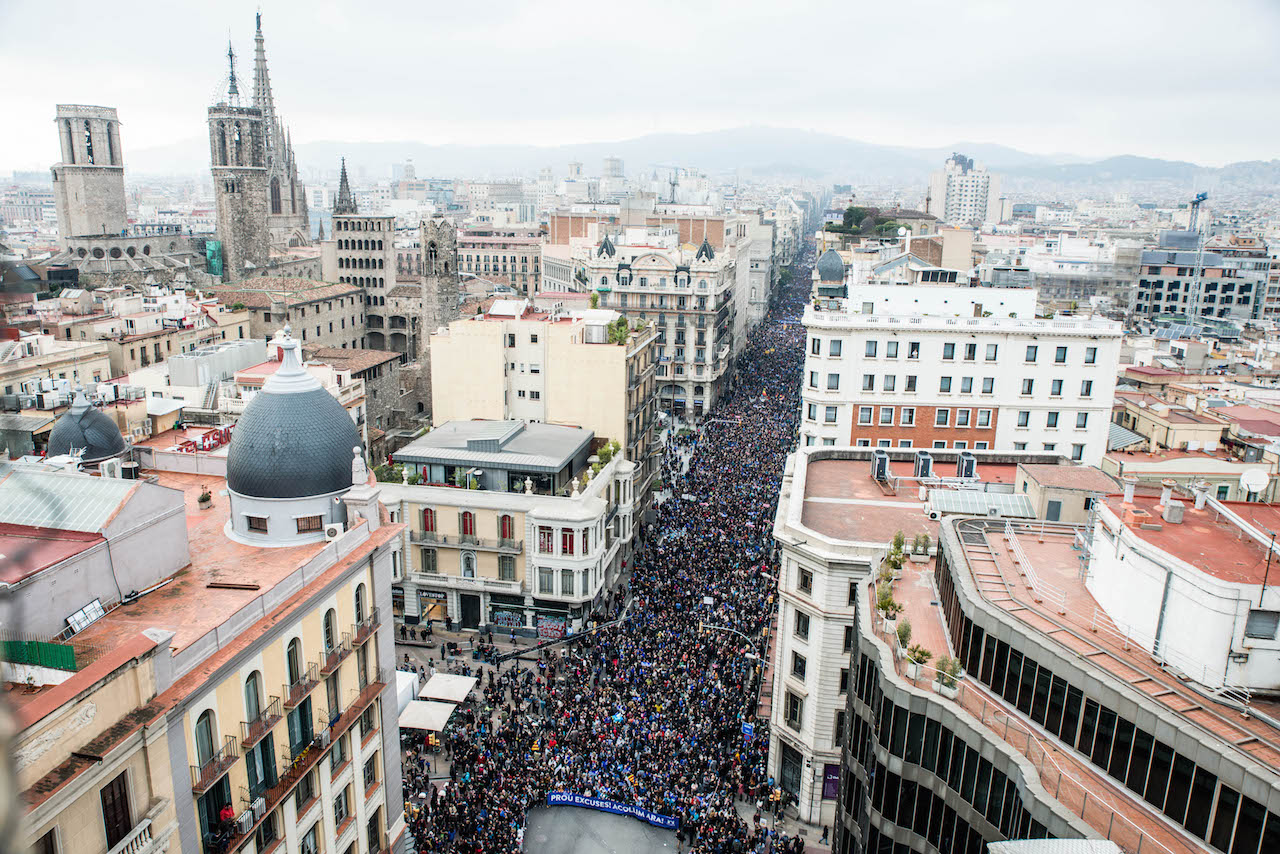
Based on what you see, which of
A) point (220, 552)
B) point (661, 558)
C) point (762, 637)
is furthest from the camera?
point (661, 558)

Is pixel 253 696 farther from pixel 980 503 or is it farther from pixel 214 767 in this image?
pixel 980 503

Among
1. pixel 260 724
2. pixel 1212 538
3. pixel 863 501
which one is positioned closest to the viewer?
pixel 1212 538

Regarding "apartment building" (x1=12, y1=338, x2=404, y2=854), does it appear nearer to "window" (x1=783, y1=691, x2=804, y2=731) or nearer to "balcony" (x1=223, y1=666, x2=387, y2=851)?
"balcony" (x1=223, y1=666, x2=387, y2=851)

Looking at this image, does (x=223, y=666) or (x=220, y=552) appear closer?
(x=223, y=666)

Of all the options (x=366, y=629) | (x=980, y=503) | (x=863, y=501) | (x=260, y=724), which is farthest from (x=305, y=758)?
(x=980, y=503)

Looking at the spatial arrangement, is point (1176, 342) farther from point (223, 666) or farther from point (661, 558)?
point (223, 666)

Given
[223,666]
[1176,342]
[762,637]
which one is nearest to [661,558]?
[762,637]

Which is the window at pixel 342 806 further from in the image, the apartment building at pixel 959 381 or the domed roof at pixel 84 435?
the apartment building at pixel 959 381
